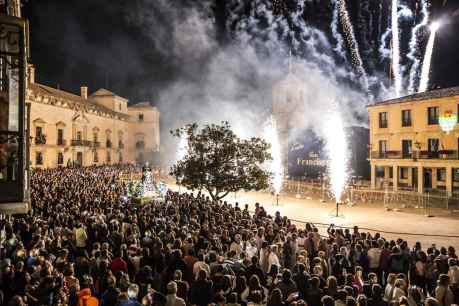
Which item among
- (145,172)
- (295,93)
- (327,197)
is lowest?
(327,197)

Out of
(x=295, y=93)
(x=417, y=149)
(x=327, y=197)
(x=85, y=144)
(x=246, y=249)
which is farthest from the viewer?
(x=295, y=93)

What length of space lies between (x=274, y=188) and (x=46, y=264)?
29.5 meters

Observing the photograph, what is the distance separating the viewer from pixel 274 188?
3575 cm

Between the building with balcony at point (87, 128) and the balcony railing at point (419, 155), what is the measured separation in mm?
33019

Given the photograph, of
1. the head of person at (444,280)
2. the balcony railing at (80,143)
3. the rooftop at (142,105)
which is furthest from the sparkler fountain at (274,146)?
the head of person at (444,280)

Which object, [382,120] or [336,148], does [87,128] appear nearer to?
[336,148]

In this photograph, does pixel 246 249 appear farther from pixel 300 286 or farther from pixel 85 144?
pixel 85 144

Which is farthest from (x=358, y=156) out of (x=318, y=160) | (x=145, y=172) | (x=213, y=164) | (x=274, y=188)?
(x=213, y=164)

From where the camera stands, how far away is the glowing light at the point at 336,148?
47.0m

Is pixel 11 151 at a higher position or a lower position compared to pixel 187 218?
higher

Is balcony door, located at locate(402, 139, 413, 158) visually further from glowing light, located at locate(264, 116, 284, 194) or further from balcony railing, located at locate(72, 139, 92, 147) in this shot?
balcony railing, located at locate(72, 139, 92, 147)

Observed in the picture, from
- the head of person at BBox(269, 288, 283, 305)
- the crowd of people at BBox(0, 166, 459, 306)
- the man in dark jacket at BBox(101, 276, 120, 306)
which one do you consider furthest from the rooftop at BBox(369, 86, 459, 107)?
the man in dark jacket at BBox(101, 276, 120, 306)

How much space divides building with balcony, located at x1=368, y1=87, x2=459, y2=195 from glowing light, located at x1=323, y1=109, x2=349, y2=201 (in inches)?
222

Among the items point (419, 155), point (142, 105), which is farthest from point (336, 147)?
point (142, 105)
